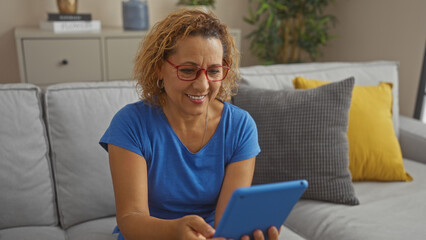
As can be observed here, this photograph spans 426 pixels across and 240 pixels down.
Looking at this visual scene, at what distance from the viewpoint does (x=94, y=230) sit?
4.52 ft

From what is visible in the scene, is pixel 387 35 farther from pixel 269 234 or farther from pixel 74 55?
pixel 269 234

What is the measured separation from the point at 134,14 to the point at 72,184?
5.28ft

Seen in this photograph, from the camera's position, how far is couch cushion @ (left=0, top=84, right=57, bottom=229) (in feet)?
4.41

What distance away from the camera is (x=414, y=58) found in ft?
8.73

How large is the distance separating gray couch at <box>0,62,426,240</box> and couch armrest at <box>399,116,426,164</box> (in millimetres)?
499

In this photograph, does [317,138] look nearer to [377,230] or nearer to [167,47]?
[377,230]

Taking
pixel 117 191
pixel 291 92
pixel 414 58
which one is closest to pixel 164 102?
pixel 117 191

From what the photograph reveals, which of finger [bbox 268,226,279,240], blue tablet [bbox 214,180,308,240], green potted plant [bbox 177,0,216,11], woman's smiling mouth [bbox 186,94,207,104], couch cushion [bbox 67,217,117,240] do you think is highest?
green potted plant [bbox 177,0,216,11]

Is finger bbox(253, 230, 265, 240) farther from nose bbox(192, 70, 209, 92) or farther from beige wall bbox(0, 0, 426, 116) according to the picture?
beige wall bbox(0, 0, 426, 116)

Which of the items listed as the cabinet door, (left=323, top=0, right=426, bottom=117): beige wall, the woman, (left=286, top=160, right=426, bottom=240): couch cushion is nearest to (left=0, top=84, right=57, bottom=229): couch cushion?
the woman

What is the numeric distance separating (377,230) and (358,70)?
3.14 ft

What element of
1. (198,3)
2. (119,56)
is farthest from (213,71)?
(198,3)

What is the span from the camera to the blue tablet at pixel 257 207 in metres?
0.75

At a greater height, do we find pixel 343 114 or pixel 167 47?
pixel 167 47
